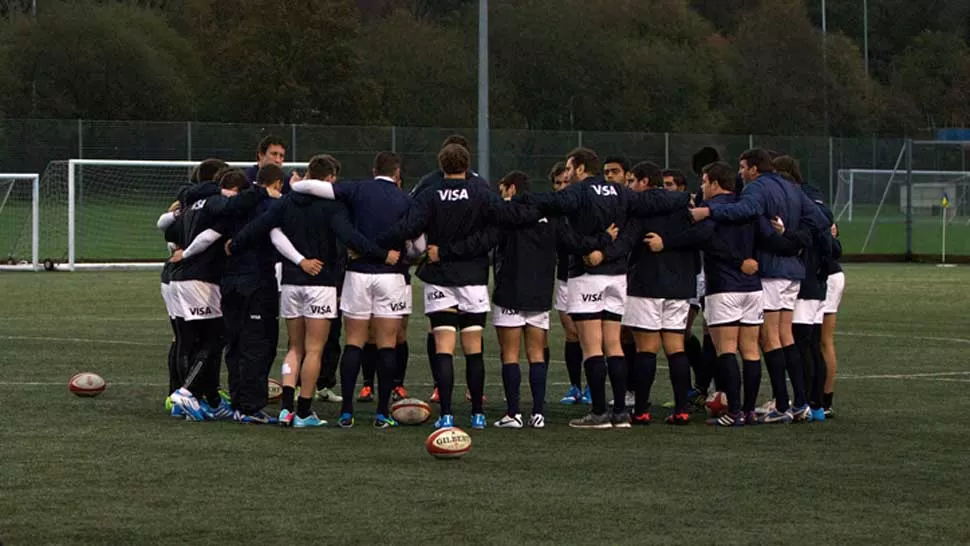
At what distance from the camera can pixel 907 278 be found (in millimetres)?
36656

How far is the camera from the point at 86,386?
50.0 feet

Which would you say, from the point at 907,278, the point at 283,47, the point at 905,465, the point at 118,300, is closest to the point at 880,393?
the point at 905,465

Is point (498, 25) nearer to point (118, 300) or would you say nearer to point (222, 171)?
point (118, 300)

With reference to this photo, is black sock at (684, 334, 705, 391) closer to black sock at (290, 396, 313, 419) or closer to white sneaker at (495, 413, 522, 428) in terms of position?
white sneaker at (495, 413, 522, 428)

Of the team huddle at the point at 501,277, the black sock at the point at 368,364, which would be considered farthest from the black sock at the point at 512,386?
the black sock at the point at 368,364

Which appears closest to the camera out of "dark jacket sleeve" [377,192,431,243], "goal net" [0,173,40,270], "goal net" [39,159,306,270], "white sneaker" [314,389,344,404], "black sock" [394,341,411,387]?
"dark jacket sleeve" [377,192,431,243]

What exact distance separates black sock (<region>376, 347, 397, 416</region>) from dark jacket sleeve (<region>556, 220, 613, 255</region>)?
4.91ft

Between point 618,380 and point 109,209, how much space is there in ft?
96.0

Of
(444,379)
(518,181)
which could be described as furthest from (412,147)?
(444,379)

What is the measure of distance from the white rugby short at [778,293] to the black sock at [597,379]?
1.41 m

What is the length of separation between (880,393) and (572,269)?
3.85m

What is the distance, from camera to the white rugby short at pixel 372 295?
13.5 meters

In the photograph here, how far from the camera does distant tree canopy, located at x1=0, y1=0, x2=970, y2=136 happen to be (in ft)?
190

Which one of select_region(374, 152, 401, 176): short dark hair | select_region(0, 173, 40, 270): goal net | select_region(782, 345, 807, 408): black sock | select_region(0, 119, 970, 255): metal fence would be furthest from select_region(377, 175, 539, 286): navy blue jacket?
select_region(0, 119, 970, 255): metal fence
